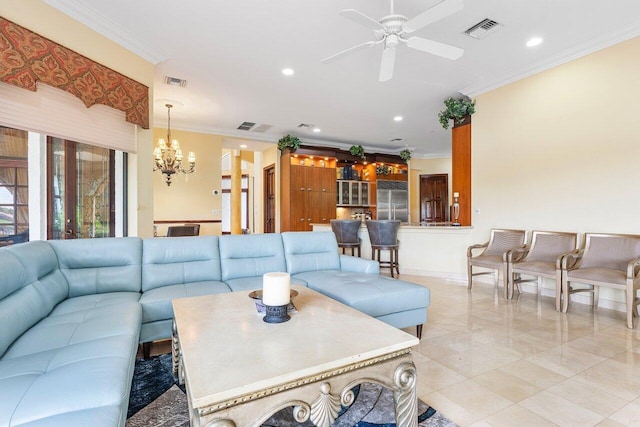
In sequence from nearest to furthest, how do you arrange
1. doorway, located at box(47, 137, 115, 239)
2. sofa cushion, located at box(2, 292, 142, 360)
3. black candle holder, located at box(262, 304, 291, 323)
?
sofa cushion, located at box(2, 292, 142, 360)
black candle holder, located at box(262, 304, 291, 323)
doorway, located at box(47, 137, 115, 239)

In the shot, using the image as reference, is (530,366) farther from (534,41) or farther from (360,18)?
(534,41)

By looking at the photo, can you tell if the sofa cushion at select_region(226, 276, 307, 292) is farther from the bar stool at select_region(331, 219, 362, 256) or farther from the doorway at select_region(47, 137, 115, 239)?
the bar stool at select_region(331, 219, 362, 256)

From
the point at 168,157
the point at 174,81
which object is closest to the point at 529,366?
the point at 174,81

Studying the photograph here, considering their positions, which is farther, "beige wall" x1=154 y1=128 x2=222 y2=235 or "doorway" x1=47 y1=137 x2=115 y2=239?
"beige wall" x1=154 y1=128 x2=222 y2=235

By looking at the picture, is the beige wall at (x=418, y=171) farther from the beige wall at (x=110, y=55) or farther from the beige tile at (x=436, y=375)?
the beige tile at (x=436, y=375)

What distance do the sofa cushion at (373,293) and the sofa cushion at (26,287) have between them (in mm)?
1867

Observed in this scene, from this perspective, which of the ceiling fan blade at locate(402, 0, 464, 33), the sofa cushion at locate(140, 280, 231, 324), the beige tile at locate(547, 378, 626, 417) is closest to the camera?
the beige tile at locate(547, 378, 626, 417)

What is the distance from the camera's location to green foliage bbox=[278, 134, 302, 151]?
7461mm

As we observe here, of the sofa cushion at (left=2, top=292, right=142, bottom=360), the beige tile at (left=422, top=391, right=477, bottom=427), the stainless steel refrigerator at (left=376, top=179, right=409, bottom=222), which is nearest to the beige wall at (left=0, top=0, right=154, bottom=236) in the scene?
the sofa cushion at (left=2, top=292, right=142, bottom=360)

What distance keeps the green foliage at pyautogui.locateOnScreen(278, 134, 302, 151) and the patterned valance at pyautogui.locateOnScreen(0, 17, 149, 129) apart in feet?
13.1

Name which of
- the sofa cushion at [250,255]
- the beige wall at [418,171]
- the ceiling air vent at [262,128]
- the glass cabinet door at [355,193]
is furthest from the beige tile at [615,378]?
the beige wall at [418,171]

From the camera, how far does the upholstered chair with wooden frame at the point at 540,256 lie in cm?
357

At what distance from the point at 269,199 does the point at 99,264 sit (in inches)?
248

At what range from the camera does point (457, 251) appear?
503cm
